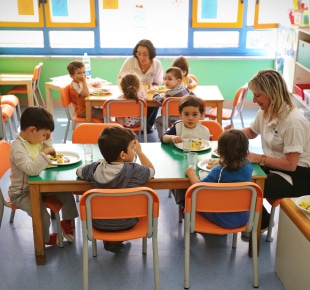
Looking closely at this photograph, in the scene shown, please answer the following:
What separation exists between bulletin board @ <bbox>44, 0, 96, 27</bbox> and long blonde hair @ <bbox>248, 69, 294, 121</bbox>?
13.7 ft

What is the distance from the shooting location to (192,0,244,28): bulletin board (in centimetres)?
675

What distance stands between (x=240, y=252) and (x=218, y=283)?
396 mm

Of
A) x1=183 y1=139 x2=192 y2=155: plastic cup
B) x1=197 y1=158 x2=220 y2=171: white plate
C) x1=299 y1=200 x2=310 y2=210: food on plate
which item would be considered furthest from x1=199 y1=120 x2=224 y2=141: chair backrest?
x1=299 y1=200 x2=310 y2=210: food on plate

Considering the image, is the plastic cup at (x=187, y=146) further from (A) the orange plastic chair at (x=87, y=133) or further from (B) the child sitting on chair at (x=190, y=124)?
(A) the orange plastic chair at (x=87, y=133)

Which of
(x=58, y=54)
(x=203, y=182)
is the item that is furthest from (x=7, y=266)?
(x=58, y=54)

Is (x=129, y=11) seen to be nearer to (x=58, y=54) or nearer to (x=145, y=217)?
(x=58, y=54)

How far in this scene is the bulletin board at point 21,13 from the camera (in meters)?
6.72

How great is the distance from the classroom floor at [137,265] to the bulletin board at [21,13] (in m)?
4.04

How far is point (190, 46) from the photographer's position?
22.9 feet

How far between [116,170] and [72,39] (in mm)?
4742

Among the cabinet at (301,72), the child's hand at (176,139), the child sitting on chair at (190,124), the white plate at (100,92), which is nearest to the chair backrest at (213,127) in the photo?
the child sitting on chair at (190,124)

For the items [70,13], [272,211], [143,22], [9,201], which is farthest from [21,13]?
[272,211]

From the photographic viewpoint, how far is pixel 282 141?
3207 millimetres

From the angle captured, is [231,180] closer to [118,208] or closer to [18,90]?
[118,208]
